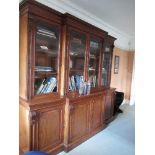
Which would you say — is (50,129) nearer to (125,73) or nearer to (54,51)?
(54,51)

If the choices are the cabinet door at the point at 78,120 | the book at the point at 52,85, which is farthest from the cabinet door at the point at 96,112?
the book at the point at 52,85

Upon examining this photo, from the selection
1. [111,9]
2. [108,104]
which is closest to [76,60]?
[111,9]

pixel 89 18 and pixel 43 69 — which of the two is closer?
pixel 43 69

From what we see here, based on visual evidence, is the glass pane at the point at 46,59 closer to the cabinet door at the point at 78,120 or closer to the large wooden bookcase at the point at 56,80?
the large wooden bookcase at the point at 56,80

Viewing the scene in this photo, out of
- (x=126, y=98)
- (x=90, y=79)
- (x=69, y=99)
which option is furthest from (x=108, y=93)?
(x=126, y=98)

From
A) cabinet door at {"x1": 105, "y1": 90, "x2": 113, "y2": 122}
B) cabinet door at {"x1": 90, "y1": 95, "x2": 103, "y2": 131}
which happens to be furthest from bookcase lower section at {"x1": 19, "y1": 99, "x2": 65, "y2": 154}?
cabinet door at {"x1": 105, "y1": 90, "x2": 113, "y2": 122}

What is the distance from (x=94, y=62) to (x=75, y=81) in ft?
2.23

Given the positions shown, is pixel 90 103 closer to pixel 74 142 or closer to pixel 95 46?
pixel 74 142

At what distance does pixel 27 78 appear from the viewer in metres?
1.72

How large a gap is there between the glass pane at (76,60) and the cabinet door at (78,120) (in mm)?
309

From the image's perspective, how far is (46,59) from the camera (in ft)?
6.61

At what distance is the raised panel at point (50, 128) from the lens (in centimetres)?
187

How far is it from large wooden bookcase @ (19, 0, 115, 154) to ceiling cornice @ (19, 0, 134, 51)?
481mm
